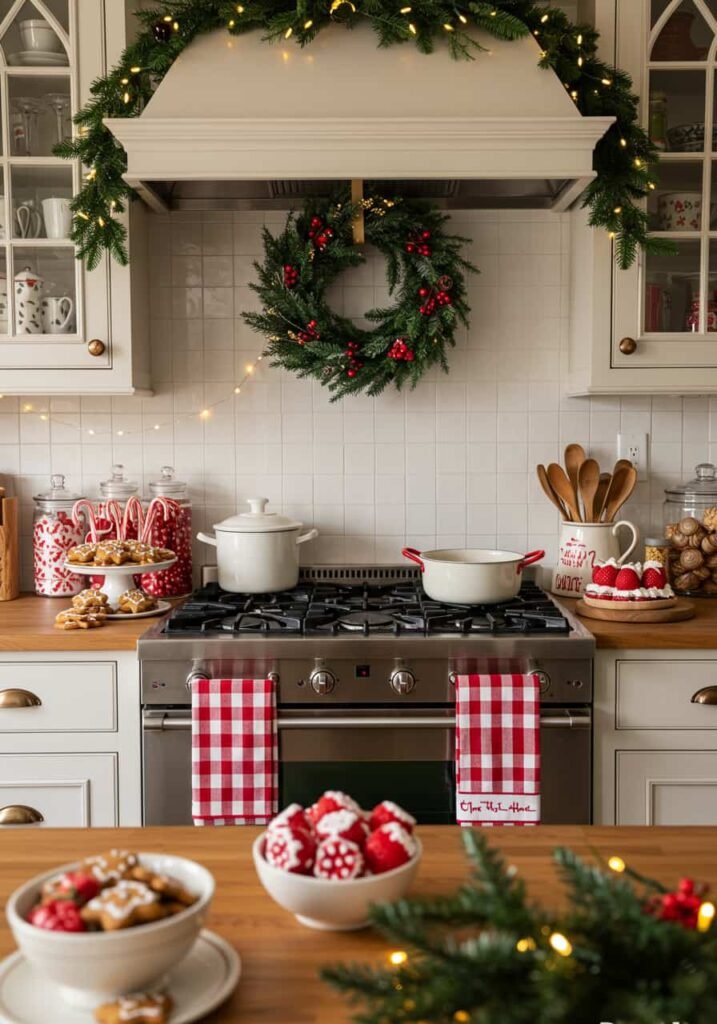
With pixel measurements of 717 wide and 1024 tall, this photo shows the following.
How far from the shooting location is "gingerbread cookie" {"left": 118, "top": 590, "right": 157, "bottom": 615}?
2.50 meters

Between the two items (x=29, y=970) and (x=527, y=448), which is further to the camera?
(x=527, y=448)

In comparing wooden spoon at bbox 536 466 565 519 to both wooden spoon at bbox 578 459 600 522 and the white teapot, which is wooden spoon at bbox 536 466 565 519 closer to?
wooden spoon at bbox 578 459 600 522

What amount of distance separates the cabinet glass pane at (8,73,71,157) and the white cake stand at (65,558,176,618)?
3.40 ft

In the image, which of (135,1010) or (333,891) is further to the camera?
(333,891)

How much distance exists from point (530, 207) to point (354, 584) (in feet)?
3.78

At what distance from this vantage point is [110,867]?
2.87 feet

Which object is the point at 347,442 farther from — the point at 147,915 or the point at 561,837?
the point at 147,915

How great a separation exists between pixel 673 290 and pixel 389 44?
3.03 ft

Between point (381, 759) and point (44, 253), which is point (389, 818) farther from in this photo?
point (44, 253)

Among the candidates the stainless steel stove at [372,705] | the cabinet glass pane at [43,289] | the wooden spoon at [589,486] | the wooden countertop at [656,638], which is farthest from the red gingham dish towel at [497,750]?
the cabinet glass pane at [43,289]

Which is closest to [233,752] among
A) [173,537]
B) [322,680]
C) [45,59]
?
[322,680]

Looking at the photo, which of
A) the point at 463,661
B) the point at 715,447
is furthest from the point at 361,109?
the point at 715,447

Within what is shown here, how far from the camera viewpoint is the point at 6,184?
2539mm

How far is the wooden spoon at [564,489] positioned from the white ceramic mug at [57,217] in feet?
4.71
